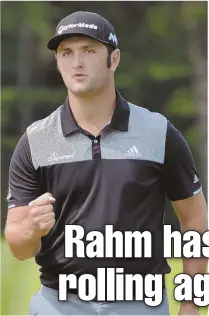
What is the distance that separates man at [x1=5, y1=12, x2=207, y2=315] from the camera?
3.60 meters

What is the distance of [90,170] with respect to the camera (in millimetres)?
3611

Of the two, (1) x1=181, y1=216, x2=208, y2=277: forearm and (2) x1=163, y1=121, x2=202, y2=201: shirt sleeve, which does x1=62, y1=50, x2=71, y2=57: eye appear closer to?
(2) x1=163, y1=121, x2=202, y2=201: shirt sleeve

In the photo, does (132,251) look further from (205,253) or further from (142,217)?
(205,253)

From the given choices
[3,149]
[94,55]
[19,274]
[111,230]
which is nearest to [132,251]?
[111,230]

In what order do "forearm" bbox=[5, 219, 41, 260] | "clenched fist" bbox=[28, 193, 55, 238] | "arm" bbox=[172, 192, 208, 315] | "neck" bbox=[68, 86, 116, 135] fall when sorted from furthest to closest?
"arm" bbox=[172, 192, 208, 315], "neck" bbox=[68, 86, 116, 135], "forearm" bbox=[5, 219, 41, 260], "clenched fist" bbox=[28, 193, 55, 238]

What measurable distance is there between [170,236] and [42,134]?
2.29 feet

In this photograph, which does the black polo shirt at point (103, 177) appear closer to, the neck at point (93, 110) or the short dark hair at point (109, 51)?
the neck at point (93, 110)

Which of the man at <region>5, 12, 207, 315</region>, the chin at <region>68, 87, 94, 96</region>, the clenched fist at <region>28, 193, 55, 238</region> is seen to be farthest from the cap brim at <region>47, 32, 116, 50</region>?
the clenched fist at <region>28, 193, 55, 238</region>

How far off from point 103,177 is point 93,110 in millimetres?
282

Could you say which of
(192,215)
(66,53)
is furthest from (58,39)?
(192,215)

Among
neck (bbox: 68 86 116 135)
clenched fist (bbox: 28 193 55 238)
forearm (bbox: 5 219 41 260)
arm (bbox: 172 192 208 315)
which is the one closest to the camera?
clenched fist (bbox: 28 193 55 238)

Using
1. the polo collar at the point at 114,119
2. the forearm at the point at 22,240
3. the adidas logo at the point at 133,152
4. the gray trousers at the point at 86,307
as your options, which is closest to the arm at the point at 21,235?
the forearm at the point at 22,240

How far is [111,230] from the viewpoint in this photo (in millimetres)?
3611

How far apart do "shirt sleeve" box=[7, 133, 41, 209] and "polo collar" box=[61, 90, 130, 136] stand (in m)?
0.17
